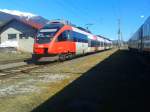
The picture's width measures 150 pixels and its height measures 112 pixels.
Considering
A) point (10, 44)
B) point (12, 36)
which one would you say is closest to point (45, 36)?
point (10, 44)

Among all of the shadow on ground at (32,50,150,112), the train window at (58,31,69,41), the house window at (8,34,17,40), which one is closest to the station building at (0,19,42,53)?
the house window at (8,34,17,40)

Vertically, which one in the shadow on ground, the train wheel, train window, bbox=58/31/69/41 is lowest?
the shadow on ground

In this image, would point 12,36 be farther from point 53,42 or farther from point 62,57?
point 53,42

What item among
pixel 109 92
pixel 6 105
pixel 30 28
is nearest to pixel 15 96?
pixel 6 105

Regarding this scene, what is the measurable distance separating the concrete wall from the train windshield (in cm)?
2508

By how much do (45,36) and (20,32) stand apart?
28.8 meters

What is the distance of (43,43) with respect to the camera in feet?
A: 82.4

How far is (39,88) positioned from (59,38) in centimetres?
1456

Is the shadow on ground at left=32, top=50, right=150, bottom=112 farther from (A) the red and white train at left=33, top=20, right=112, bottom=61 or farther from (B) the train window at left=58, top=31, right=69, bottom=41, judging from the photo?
(B) the train window at left=58, top=31, right=69, bottom=41

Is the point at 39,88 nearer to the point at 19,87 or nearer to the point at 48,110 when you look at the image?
the point at 19,87

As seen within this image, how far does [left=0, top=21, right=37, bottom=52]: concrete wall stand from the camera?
51.1 m

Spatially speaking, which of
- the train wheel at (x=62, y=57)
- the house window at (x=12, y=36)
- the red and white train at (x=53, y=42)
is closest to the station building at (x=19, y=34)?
the house window at (x=12, y=36)

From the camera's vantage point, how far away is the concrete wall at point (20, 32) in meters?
51.1

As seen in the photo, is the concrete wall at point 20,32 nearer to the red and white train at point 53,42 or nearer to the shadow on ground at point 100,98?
the red and white train at point 53,42
